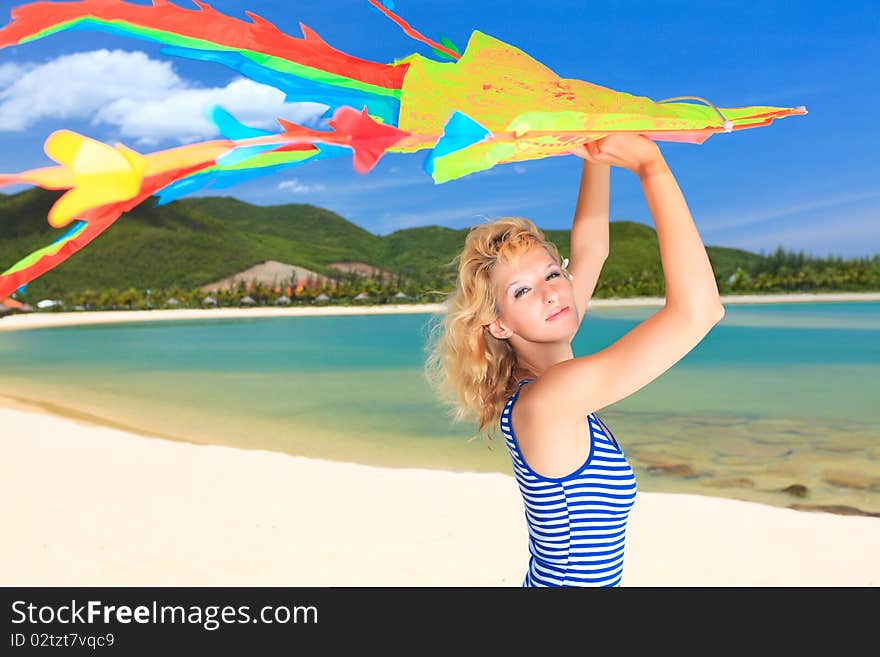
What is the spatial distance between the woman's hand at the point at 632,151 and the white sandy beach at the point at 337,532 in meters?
2.99

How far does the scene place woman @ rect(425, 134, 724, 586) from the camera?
4.69ft

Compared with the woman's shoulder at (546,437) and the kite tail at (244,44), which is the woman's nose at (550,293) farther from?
the kite tail at (244,44)

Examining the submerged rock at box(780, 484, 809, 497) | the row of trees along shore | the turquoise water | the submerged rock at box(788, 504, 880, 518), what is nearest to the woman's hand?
the submerged rock at box(788, 504, 880, 518)

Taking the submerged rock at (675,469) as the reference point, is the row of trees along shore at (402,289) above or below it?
above

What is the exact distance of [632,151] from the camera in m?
1.47

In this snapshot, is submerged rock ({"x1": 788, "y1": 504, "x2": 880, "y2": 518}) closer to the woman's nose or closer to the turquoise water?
the turquoise water

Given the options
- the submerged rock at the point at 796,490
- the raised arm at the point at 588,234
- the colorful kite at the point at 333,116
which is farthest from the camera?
the submerged rock at the point at 796,490

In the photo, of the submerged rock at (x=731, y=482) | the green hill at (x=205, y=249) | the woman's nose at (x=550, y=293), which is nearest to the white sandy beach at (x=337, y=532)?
the submerged rock at (x=731, y=482)

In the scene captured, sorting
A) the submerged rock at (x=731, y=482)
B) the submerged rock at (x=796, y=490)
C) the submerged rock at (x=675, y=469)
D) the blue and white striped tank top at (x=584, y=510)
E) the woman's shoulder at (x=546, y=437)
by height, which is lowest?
the blue and white striped tank top at (x=584, y=510)

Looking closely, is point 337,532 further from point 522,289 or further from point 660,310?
point 660,310

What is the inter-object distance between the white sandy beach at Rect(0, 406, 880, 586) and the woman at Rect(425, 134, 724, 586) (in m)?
2.51

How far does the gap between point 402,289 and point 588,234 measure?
39252 mm

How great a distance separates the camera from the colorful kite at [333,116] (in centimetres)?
115

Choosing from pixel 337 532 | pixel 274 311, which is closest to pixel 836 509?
Result: pixel 337 532
